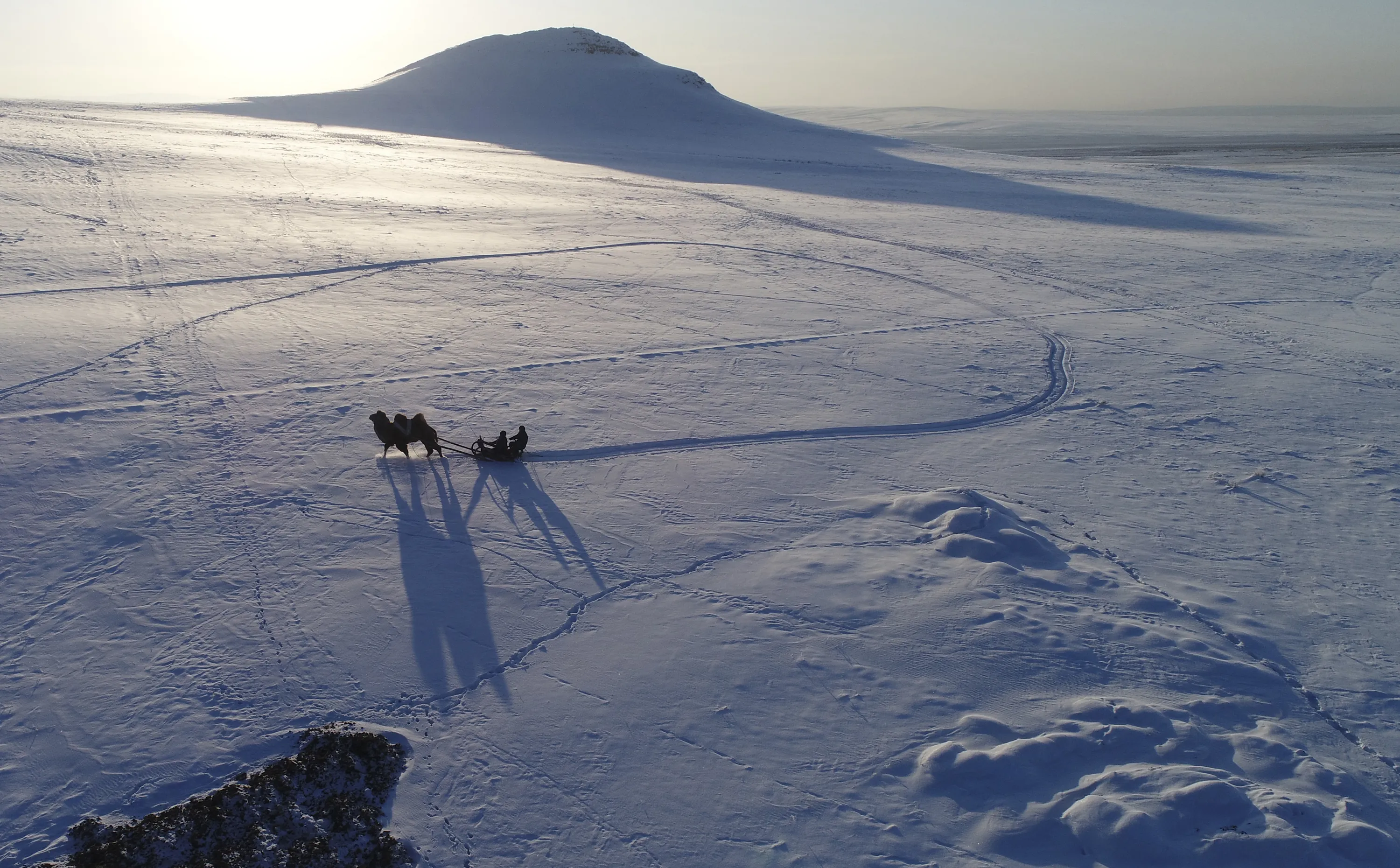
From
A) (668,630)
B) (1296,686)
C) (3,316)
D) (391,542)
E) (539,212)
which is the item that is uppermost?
(539,212)

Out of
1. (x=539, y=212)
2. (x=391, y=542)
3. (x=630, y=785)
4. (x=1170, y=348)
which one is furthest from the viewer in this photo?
(x=539, y=212)

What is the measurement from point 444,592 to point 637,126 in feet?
110

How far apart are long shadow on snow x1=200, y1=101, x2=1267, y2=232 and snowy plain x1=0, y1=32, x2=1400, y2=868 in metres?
7.86

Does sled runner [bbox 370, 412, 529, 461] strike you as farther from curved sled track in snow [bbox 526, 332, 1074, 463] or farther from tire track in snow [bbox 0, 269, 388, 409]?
tire track in snow [bbox 0, 269, 388, 409]

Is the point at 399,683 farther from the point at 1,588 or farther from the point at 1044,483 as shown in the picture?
the point at 1044,483

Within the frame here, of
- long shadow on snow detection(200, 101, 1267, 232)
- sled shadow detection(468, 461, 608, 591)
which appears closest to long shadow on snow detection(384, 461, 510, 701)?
sled shadow detection(468, 461, 608, 591)

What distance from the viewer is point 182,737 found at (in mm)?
3504

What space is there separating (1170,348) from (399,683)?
8587 mm

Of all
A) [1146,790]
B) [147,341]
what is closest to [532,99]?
[147,341]

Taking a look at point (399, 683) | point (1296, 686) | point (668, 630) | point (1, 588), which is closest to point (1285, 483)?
point (1296, 686)

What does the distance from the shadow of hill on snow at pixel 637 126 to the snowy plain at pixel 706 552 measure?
368 inches

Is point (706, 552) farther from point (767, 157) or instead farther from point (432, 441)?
point (767, 157)

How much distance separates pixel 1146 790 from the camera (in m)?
3.42

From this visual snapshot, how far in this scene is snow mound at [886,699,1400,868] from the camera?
10.4 feet
